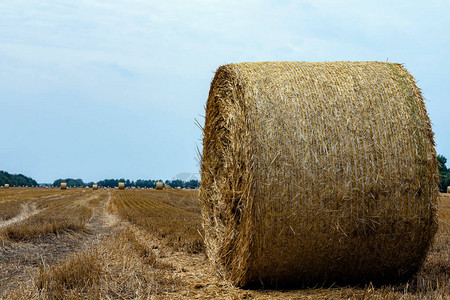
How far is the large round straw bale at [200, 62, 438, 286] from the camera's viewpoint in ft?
16.5

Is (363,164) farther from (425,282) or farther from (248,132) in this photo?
(425,282)

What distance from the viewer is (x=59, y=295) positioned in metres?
4.47

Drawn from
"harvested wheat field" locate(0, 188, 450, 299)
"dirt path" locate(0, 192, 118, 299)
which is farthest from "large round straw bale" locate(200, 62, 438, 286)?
"dirt path" locate(0, 192, 118, 299)

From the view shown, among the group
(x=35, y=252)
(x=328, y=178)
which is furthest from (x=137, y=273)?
(x=35, y=252)

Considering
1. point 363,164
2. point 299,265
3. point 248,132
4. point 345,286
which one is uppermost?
point 248,132

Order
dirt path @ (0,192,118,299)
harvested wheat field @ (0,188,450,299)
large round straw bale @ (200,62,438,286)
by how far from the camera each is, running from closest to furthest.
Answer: harvested wheat field @ (0,188,450,299) → large round straw bale @ (200,62,438,286) → dirt path @ (0,192,118,299)

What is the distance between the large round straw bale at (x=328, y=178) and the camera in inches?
198

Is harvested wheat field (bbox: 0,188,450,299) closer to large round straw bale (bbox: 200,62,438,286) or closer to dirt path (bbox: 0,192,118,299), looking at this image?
dirt path (bbox: 0,192,118,299)

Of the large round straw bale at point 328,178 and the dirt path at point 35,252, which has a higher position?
the large round straw bale at point 328,178

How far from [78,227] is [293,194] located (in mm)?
7543

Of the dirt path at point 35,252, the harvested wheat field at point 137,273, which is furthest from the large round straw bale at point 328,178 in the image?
the dirt path at point 35,252

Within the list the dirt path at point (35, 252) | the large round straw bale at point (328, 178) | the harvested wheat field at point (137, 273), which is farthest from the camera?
the dirt path at point (35, 252)

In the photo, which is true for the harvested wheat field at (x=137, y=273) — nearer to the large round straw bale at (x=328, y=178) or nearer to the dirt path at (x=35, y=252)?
the dirt path at (x=35, y=252)

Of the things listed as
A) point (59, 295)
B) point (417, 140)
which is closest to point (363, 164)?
point (417, 140)
